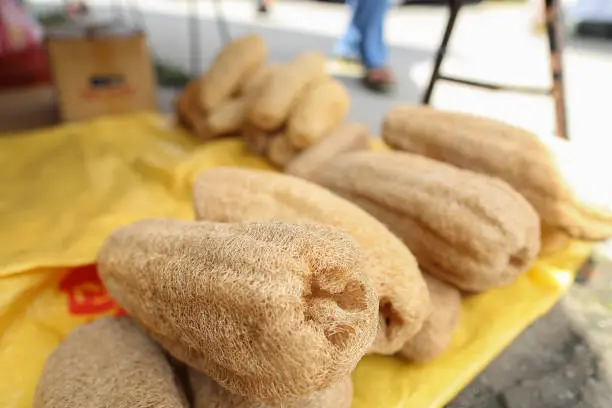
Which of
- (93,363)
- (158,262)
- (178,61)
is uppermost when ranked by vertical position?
(158,262)

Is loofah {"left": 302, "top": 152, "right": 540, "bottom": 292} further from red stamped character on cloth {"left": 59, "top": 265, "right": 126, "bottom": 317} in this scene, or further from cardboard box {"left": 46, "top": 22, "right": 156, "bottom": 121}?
cardboard box {"left": 46, "top": 22, "right": 156, "bottom": 121}

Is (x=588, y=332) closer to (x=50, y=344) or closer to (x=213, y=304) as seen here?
(x=213, y=304)

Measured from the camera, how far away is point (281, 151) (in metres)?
1.06

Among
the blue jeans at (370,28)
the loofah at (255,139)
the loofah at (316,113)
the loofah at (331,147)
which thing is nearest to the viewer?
the loofah at (331,147)

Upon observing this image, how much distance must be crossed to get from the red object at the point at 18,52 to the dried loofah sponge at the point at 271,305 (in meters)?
1.68

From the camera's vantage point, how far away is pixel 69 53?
135 cm

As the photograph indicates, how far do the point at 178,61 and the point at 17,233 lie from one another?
1.55m

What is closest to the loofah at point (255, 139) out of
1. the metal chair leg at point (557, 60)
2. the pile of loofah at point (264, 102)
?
the pile of loofah at point (264, 102)

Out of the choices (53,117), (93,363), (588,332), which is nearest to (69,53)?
(53,117)

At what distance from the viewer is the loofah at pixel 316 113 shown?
0.97 meters

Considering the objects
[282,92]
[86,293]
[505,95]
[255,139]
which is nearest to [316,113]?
[282,92]

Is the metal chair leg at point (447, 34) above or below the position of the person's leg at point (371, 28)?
above

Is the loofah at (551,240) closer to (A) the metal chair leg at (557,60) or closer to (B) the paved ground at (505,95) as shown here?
(B) the paved ground at (505,95)

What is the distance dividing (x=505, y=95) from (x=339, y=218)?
1.30m
